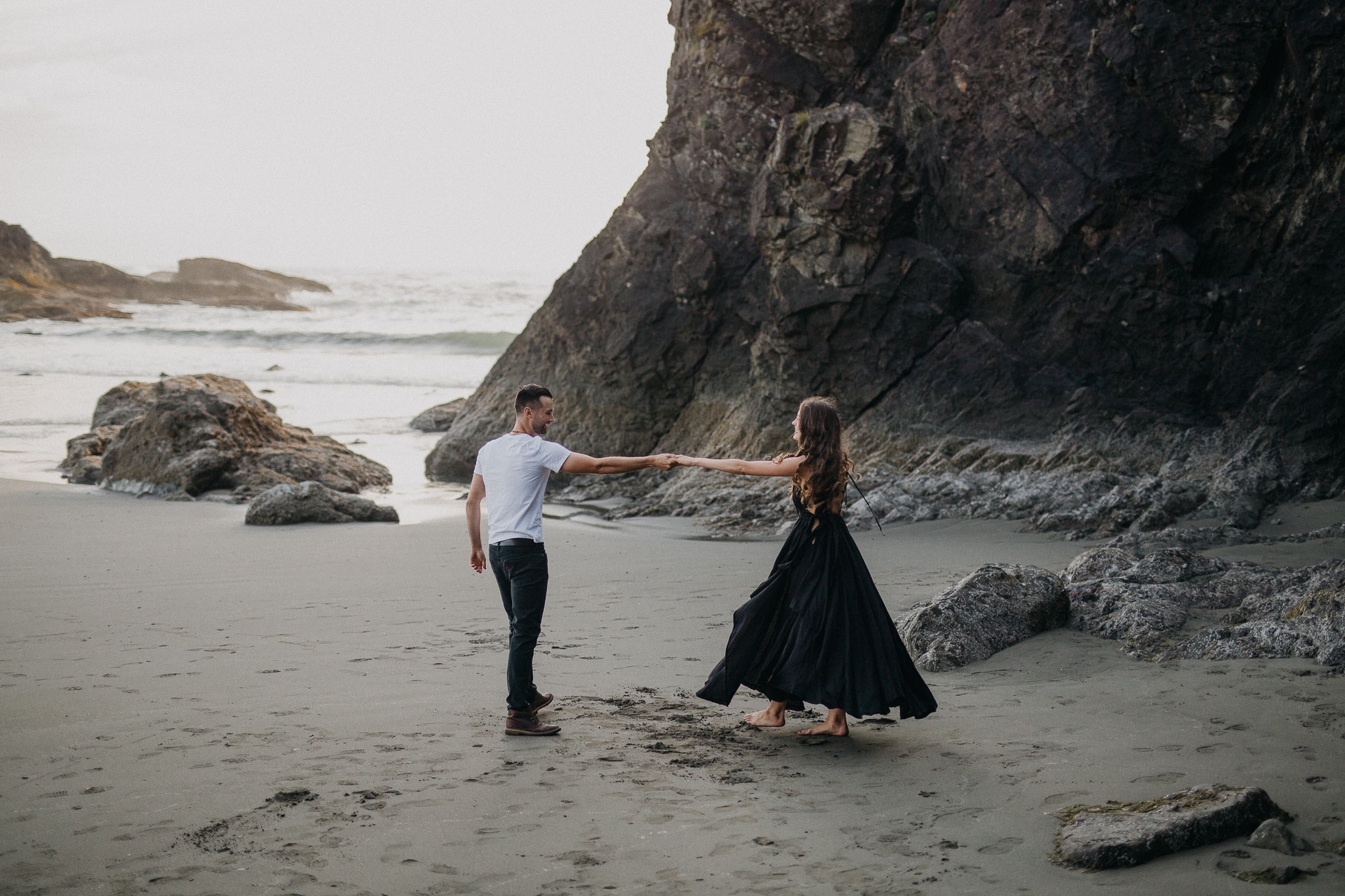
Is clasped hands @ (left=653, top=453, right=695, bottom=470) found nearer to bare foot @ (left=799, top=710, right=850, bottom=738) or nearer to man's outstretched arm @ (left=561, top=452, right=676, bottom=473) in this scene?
man's outstretched arm @ (left=561, top=452, right=676, bottom=473)

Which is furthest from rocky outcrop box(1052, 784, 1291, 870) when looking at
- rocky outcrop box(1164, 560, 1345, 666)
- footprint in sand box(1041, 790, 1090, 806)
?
rocky outcrop box(1164, 560, 1345, 666)

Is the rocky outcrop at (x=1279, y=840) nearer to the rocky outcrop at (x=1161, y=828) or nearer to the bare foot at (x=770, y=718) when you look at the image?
the rocky outcrop at (x=1161, y=828)

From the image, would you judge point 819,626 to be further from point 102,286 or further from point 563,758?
point 102,286

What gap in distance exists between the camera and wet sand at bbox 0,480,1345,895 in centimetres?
370

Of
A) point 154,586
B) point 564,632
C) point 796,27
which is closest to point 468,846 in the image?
point 564,632

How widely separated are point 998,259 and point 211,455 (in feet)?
32.4

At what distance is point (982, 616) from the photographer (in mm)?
6488

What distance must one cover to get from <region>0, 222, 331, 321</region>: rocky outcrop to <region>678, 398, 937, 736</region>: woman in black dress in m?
48.0

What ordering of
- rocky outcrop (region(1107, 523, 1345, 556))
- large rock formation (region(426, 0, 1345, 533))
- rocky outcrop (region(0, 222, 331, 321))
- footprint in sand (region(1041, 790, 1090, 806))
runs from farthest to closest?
rocky outcrop (region(0, 222, 331, 321)) → large rock formation (region(426, 0, 1345, 533)) → rocky outcrop (region(1107, 523, 1345, 556)) → footprint in sand (region(1041, 790, 1090, 806))

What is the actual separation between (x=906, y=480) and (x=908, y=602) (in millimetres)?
3746

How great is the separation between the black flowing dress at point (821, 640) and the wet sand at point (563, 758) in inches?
10.1

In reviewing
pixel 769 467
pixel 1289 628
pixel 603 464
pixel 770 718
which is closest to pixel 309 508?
pixel 603 464

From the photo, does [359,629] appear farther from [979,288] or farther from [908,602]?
[979,288]

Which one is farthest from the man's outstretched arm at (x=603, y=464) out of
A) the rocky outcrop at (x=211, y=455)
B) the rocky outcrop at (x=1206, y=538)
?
the rocky outcrop at (x=211, y=455)
